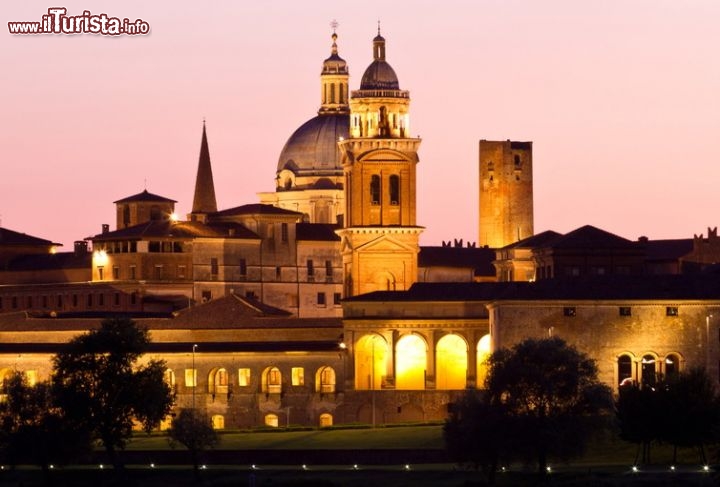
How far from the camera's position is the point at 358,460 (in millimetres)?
104688

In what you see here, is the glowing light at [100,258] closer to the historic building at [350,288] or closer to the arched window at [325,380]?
the historic building at [350,288]

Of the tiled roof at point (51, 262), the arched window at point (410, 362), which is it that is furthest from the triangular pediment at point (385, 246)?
the tiled roof at point (51, 262)

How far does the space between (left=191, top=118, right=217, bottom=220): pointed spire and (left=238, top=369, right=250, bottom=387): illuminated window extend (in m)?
39.1

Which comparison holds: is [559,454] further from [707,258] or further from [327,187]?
[327,187]

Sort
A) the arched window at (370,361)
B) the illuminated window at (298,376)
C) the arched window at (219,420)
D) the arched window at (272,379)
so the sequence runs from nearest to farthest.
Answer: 1. the arched window at (219,420)
2. the arched window at (272,379)
3. the illuminated window at (298,376)
4. the arched window at (370,361)

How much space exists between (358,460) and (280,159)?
84112mm

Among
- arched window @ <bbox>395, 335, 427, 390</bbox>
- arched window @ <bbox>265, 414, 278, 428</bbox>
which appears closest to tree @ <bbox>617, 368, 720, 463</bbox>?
arched window @ <bbox>265, 414, 278, 428</bbox>

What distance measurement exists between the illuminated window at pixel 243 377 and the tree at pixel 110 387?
23.5m

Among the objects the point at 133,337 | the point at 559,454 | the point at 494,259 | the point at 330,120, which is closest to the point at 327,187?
the point at 330,120

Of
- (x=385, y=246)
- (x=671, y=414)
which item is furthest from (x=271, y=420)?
(x=671, y=414)

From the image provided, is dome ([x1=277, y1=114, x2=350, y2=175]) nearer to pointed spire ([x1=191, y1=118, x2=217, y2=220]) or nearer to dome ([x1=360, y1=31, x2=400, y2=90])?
pointed spire ([x1=191, y1=118, x2=217, y2=220])

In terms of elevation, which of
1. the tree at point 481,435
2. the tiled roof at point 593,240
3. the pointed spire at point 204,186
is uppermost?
the pointed spire at point 204,186

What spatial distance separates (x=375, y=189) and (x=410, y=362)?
63.7ft

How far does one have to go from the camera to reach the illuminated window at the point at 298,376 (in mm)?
137500
